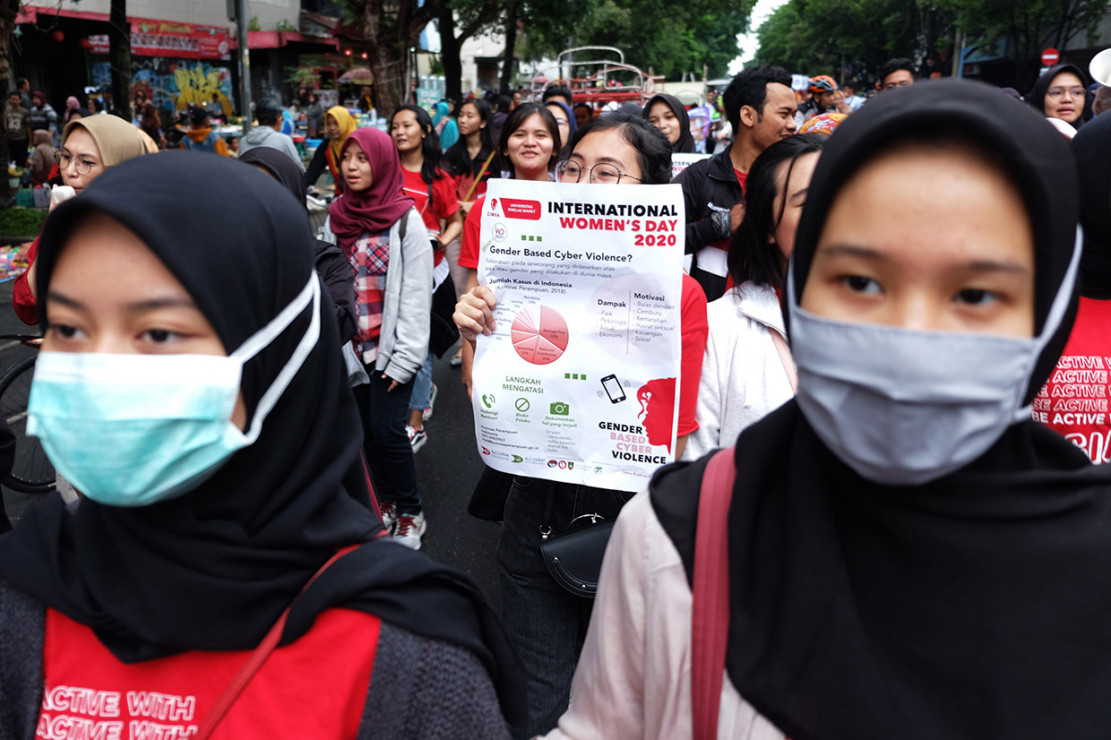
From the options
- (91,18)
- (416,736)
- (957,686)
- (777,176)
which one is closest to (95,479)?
(416,736)

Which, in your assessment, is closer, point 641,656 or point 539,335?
point 641,656

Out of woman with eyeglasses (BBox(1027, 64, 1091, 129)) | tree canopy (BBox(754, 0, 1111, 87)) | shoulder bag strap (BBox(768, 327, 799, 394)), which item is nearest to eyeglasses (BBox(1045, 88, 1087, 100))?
woman with eyeglasses (BBox(1027, 64, 1091, 129))

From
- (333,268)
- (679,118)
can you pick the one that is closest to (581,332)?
(333,268)

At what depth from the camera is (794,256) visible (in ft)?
3.87

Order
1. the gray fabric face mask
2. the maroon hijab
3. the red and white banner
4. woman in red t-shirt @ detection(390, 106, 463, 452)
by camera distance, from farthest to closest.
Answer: the red and white banner
woman in red t-shirt @ detection(390, 106, 463, 452)
the maroon hijab
the gray fabric face mask

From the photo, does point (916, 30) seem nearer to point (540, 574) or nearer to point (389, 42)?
point (389, 42)

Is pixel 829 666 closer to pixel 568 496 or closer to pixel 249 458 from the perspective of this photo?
pixel 249 458

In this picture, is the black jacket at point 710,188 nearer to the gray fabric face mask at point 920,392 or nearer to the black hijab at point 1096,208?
the black hijab at point 1096,208

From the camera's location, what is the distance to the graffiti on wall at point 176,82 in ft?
75.5

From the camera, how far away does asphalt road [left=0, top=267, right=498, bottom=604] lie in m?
4.01

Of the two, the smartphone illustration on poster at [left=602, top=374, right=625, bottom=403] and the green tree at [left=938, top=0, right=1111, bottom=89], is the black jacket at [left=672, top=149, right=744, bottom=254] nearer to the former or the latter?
the smartphone illustration on poster at [left=602, top=374, right=625, bottom=403]

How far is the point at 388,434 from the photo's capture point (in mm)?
3912

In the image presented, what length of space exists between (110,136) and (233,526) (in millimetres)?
2874

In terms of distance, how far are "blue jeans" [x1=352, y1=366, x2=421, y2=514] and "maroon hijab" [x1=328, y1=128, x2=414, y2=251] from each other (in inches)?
24.6
